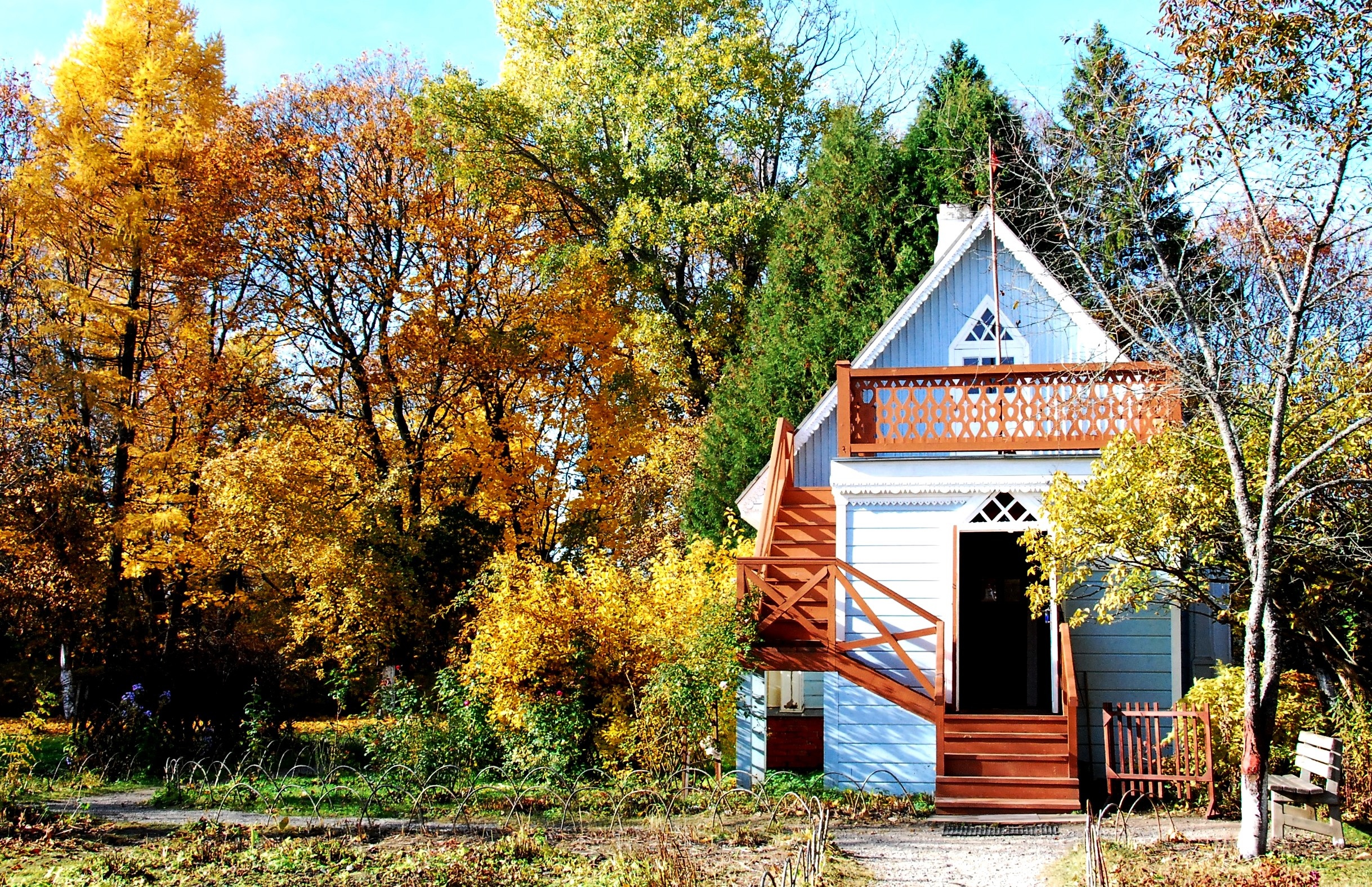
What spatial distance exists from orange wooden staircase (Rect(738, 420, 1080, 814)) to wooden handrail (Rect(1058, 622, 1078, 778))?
12 mm

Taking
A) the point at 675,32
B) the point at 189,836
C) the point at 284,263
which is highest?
the point at 675,32

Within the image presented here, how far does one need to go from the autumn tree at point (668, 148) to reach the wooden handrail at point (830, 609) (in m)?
14.8

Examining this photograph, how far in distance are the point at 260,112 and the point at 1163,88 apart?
19760 millimetres

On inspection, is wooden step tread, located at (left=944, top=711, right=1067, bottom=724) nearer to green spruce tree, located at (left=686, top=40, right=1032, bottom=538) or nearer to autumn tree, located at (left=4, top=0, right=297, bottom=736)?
green spruce tree, located at (left=686, top=40, right=1032, bottom=538)

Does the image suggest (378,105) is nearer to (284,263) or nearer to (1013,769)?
(284,263)

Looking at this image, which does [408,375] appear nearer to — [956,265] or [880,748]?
[956,265]

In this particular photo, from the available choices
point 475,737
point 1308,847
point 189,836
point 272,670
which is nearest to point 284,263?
point 272,670

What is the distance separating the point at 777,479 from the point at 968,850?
23.2 feet

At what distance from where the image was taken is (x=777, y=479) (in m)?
17.1

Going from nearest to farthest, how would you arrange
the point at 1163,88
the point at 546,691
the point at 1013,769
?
the point at 1163,88
the point at 1013,769
the point at 546,691

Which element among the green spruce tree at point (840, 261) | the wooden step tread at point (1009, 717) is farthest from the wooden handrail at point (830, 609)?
the green spruce tree at point (840, 261)

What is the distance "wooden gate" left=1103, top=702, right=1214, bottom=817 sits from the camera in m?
12.5

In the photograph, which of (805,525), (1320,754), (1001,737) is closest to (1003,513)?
(1001,737)

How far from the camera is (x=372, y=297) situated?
24.1 m
